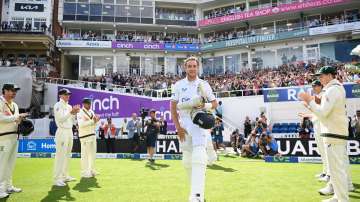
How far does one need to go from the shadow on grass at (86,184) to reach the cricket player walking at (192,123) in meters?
2.94

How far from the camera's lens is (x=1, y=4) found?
114ft

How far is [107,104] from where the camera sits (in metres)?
27.8

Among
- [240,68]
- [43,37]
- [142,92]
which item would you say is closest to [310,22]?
[240,68]

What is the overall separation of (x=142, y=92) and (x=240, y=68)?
1470cm

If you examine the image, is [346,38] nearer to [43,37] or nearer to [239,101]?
[239,101]

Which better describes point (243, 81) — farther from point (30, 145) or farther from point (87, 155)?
point (87, 155)

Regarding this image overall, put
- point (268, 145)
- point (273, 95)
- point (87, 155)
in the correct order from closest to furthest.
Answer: point (87, 155), point (268, 145), point (273, 95)

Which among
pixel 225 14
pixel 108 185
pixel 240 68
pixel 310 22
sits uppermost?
pixel 225 14

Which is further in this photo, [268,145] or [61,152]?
[268,145]

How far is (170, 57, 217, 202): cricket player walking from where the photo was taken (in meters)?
4.73

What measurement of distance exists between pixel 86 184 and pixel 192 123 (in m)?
3.81

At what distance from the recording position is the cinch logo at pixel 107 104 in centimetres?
2734

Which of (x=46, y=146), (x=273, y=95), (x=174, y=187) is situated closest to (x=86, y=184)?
(x=174, y=187)

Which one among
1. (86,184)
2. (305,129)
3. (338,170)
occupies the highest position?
(305,129)
